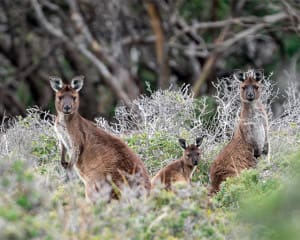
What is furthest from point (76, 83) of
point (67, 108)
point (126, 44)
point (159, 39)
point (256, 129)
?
point (126, 44)

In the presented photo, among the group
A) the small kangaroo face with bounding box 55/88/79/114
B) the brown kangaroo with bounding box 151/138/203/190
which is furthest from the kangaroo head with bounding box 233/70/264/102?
the small kangaroo face with bounding box 55/88/79/114

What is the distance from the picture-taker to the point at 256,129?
11641 mm

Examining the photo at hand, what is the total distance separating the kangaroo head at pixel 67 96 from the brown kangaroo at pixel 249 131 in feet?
5.58

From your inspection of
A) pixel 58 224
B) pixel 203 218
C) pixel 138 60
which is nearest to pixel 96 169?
pixel 203 218

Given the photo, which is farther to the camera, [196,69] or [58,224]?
[196,69]

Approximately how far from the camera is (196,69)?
2792 centimetres

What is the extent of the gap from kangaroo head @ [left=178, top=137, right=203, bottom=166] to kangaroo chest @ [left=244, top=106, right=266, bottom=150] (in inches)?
32.2

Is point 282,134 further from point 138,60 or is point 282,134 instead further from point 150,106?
point 138,60

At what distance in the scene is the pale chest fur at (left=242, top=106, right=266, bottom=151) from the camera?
1160cm

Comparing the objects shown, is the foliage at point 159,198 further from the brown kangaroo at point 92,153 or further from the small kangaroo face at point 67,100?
the small kangaroo face at point 67,100

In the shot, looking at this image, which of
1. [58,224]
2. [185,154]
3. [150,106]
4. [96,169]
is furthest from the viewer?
[150,106]

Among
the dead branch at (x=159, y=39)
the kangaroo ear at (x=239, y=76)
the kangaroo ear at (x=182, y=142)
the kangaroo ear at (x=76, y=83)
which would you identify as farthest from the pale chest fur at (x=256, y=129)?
the dead branch at (x=159, y=39)

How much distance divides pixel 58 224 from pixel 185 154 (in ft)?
13.1

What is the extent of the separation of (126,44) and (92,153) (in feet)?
53.8
